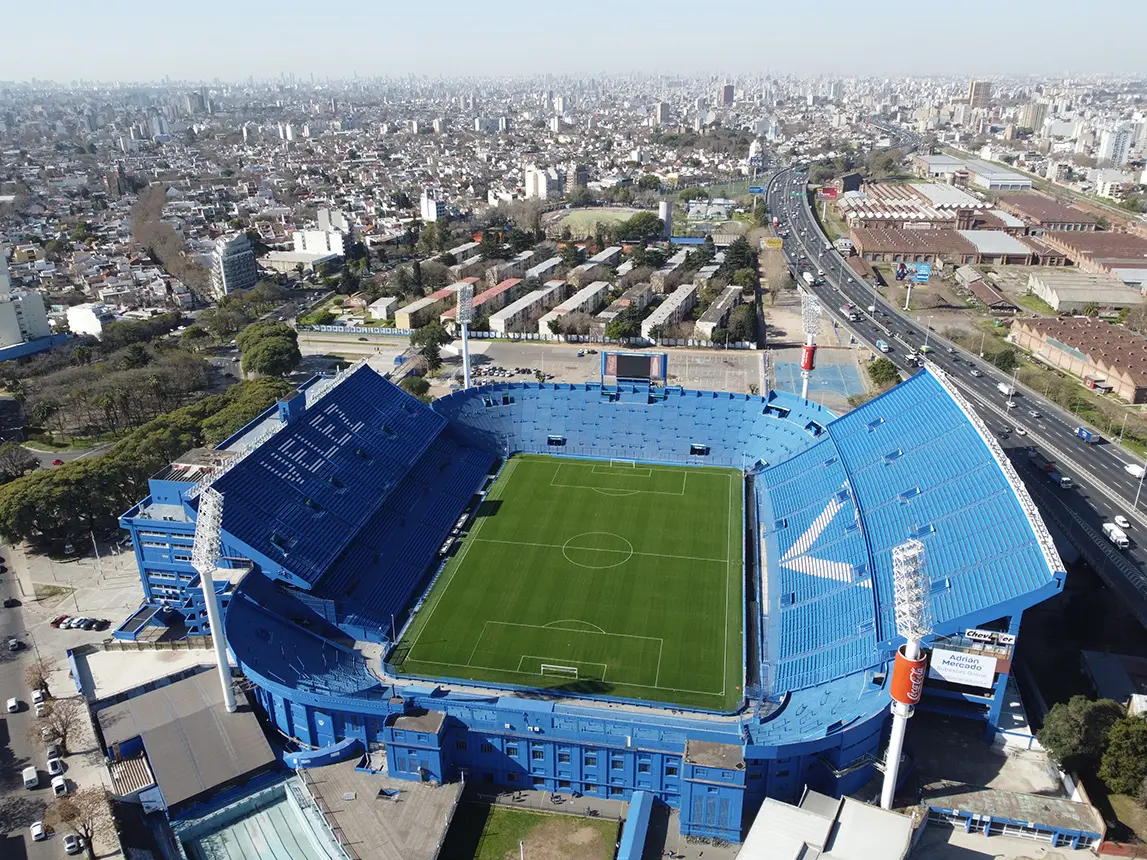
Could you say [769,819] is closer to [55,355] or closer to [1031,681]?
[1031,681]

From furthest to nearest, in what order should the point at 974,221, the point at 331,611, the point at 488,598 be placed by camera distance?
the point at 974,221 → the point at 488,598 → the point at 331,611

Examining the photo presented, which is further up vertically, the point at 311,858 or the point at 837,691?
the point at 837,691

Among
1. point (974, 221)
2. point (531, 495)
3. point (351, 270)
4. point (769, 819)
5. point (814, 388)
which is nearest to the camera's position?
point (769, 819)

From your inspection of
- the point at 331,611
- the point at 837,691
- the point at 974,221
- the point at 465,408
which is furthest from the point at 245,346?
the point at 974,221

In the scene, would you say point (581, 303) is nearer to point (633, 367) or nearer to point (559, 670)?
point (633, 367)

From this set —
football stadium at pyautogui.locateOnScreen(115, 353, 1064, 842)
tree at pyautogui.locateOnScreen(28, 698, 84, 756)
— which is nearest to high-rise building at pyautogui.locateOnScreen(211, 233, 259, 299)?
football stadium at pyautogui.locateOnScreen(115, 353, 1064, 842)

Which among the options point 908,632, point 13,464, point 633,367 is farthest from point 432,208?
point 908,632

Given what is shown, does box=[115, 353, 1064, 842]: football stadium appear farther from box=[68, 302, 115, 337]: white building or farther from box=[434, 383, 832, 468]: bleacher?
box=[68, 302, 115, 337]: white building

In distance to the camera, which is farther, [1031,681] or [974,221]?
[974,221]
